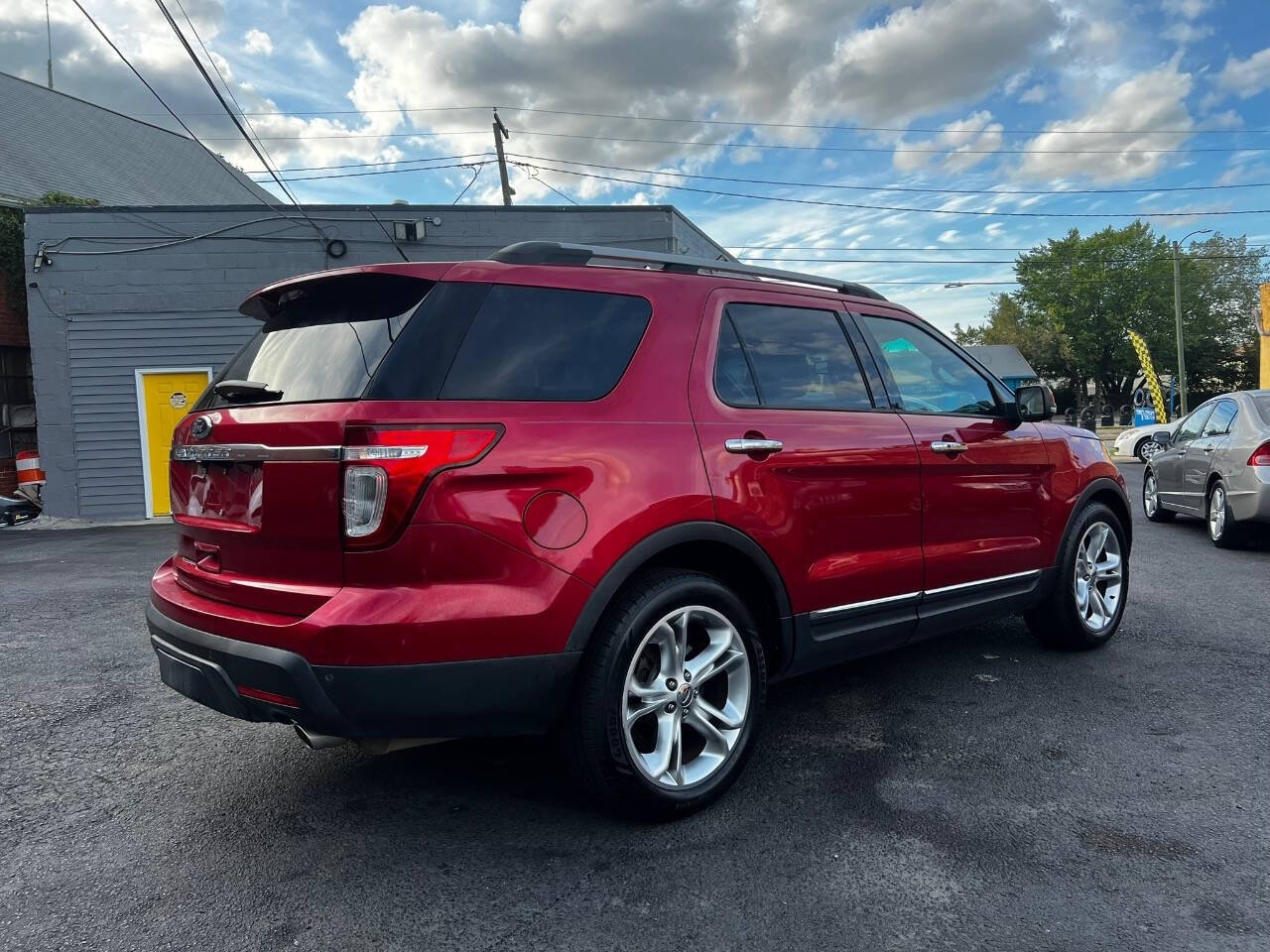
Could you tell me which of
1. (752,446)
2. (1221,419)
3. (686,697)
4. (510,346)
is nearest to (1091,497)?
(752,446)

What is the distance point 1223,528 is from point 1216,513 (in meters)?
0.23

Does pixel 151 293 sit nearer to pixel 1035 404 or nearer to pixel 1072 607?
pixel 1035 404

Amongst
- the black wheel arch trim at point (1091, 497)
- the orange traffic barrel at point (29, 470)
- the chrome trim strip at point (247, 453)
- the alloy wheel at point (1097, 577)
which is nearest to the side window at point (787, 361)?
the chrome trim strip at point (247, 453)

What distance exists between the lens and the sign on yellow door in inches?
547

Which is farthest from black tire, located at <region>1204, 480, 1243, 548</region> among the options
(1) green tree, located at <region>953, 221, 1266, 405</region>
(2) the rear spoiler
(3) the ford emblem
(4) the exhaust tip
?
(1) green tree, located at <region>953, 221, 1266, 405</region>

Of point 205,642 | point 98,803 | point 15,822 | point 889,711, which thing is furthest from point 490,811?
point 889,711

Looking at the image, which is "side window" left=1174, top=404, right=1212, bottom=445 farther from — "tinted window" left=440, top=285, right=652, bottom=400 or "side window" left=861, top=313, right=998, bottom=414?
"tinted window" left=440, top=285, right=652, bottom=400

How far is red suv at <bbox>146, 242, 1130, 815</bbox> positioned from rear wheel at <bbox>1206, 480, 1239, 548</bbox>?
19.6 ft

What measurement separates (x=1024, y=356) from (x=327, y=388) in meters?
69.6

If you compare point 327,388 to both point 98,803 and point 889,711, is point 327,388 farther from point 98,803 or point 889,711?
point 889,711

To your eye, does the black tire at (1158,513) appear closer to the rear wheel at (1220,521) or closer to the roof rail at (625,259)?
the rear wheel at (1220,521)

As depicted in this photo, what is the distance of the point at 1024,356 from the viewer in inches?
2552

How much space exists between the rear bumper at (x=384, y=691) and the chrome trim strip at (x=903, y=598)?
1.15m

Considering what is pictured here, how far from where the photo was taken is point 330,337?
2.69m
